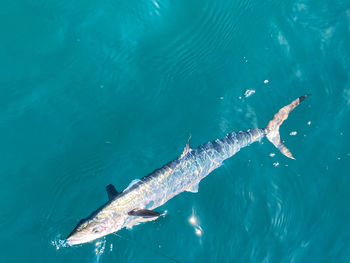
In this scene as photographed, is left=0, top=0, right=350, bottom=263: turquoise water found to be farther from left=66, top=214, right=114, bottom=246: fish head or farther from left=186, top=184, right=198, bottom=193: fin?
left=66, top=214, right=114, bottom=246: fish head

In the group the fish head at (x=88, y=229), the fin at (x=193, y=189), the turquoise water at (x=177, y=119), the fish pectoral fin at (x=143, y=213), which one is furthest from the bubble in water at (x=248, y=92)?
the fish head at (x=88, y=229)

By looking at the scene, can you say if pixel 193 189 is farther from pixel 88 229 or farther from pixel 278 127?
pixel 278 127

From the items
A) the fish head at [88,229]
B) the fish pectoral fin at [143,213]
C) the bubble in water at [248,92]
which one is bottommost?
the fish pectoral fin at [143,213]

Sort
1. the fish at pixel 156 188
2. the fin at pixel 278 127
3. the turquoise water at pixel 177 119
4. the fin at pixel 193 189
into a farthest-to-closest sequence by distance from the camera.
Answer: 1. the fin at pixel 278 127
2. the turquoise water at pixel 177 119
3. the fin at pixel 193 189
4. the fish at pixel 156 188

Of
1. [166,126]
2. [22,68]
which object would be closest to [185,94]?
[166,126]

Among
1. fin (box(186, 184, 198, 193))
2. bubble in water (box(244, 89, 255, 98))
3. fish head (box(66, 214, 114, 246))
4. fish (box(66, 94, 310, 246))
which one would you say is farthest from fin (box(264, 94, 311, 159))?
fish head (box(66, 214, 114, 246))

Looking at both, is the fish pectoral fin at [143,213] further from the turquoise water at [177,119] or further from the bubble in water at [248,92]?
the bubble in water at [248,92]

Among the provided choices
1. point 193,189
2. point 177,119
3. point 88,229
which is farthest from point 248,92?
point 88,229
